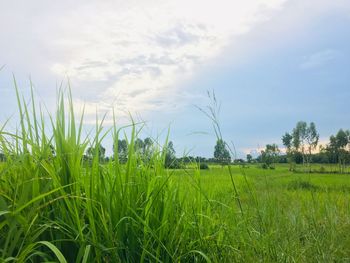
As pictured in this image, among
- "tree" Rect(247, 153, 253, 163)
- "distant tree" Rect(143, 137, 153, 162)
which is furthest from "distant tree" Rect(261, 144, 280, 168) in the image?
"distant tree" Rect(143, 137, 153, 162)

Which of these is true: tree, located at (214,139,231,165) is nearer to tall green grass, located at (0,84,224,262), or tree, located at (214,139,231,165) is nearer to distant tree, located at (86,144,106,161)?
tall green grass, located at (0,84,224,262)

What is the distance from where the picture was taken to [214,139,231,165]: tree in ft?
9.57

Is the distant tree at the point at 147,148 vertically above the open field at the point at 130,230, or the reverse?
the distant tree at the point at 147,148

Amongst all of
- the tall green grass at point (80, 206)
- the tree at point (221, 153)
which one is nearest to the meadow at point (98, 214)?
the tall green grass at point (80, 206)

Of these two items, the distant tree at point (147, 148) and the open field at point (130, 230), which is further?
the distant tree at point (147, 148)

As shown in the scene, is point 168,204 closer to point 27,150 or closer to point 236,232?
point 236,232

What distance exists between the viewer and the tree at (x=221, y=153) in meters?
2.92

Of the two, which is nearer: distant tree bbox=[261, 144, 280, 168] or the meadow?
the meadow

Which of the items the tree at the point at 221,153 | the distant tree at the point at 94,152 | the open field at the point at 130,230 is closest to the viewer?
the open field at the point at 130,230

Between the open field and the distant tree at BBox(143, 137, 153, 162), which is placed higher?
the distant tree at BBox(143, 137, 153, 162)

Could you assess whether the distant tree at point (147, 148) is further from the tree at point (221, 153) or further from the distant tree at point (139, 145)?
the tree at point (221, 153)

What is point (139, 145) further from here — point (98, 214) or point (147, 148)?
point (98, 214)

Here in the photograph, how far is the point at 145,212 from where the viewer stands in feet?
7.79

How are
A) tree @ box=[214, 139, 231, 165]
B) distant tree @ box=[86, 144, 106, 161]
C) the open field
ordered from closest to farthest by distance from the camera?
the open field, distant tree @ box=[86, 144, 106, 161], tree @ box=[214, 139, 231, 165]
